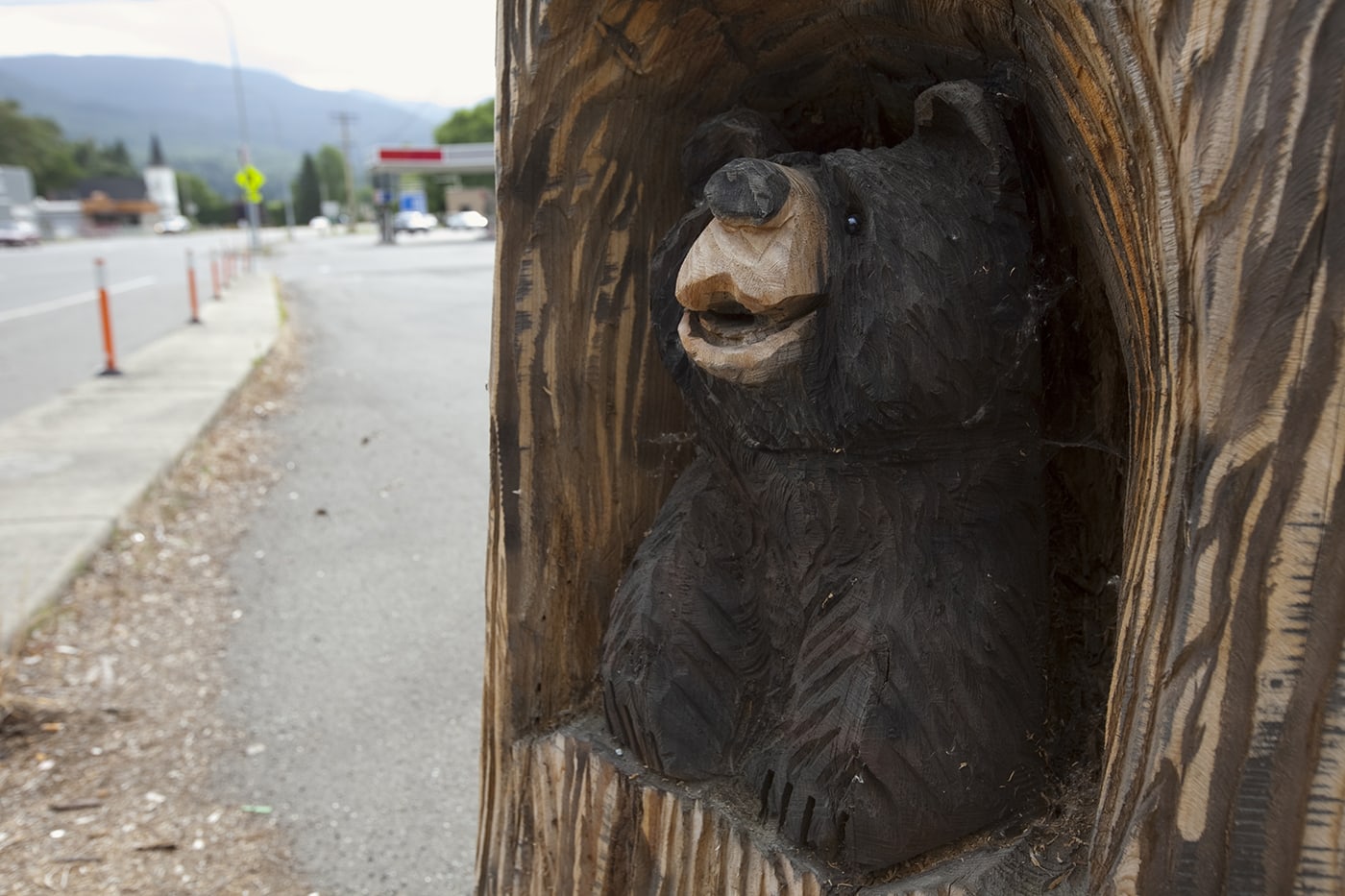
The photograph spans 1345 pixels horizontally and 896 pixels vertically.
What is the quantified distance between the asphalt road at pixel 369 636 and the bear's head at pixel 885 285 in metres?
1.79

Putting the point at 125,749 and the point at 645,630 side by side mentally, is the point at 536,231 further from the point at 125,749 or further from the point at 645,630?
the point at 125,749

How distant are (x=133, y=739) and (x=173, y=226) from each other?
190ft

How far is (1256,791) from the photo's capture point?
0.60m

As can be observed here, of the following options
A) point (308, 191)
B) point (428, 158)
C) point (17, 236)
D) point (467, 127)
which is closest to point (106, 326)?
point (428, 158)

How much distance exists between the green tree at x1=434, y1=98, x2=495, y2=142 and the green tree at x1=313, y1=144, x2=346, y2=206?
82.7 ft

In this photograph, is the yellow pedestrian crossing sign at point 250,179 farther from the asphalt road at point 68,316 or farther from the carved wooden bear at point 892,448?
the carved wooden bear at point 892,448

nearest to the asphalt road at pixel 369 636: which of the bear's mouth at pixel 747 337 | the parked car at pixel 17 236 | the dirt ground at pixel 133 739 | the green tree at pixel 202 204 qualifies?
the dirt ground at pixel 133 739

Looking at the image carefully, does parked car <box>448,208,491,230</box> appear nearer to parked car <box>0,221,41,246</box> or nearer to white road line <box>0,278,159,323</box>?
parked car <box>0,221,41,246</box>

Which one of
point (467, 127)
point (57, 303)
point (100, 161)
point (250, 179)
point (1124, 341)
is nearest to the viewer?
point (1124, 341)

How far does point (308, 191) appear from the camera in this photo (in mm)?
58156

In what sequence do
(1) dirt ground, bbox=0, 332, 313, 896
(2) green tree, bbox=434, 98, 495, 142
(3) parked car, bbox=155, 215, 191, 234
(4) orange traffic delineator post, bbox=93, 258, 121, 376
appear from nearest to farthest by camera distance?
1. (1) dirt ground, bbox=0, 332, 313, 896
2. (4) orange traffic delineator post, bbox=93, 258, 121, 376
3. (2) green tree, bbox=434, 98, 495, 142
4. (3) parked car, bbox=155, 215, 191, 234

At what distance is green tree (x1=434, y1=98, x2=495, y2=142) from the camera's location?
4016cm

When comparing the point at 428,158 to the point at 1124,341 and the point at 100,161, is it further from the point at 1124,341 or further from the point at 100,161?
the point at 100,161

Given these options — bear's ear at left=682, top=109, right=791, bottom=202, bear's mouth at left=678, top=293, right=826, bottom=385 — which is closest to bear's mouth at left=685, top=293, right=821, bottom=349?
bear's mouth at left=678, top=293, right=826, bottom=385
